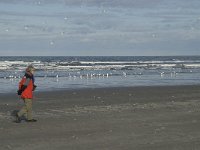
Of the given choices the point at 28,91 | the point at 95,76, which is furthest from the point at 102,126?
the point at 95,76

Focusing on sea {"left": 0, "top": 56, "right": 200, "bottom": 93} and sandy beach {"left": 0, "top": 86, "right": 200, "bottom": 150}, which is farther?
sea {"left": 0, "top": 56, "right": 200, "bottom": 93}

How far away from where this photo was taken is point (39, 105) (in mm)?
18625

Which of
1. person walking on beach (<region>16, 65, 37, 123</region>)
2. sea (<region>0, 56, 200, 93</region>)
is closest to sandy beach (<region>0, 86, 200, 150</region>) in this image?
person walking on beach (<region>16, 65, 37, 123</region>)

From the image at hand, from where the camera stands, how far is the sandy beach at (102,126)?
1020cm

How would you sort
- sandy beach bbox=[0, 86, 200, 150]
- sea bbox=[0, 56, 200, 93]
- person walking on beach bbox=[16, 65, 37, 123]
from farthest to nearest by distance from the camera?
sea bbox=[0, 56, 200, 93], person walking on beach bbox=[16, 65, 37, 123], sandy beach bbox=[0, 86, 200, 150]

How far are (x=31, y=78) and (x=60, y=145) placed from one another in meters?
4.23

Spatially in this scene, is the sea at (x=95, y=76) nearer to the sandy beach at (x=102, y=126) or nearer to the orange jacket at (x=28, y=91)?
the sandy beach at (x=102, y=126)

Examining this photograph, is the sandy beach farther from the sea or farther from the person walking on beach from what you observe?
the sea

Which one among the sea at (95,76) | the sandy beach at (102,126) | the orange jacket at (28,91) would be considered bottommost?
the sea at (95,76)

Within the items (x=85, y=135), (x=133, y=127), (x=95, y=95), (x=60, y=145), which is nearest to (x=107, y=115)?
(x=133, y=127)

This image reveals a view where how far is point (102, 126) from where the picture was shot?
12.7 meters

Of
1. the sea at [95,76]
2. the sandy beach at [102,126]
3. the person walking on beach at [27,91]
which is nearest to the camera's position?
the sandy beach at [102,126]

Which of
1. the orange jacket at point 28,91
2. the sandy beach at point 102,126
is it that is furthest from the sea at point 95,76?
the orange jacket at point 28,91

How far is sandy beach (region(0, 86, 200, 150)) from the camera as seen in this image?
1020cm
